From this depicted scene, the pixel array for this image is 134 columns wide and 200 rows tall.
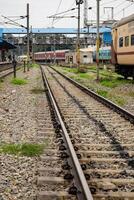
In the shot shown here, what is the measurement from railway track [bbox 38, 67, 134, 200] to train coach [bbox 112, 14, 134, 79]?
10.2 meters

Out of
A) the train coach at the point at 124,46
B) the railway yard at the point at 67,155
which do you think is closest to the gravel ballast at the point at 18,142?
the railway yard at the point at 67,155

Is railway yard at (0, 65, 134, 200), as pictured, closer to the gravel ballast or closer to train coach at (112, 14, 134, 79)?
the gravel ballast

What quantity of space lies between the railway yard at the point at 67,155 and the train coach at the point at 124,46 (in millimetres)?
10767

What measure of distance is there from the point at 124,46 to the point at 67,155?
61.0ft

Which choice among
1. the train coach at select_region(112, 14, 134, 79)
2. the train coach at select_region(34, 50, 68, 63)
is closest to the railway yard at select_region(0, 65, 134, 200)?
the train coach at select_region(112, 14, 134, 79)

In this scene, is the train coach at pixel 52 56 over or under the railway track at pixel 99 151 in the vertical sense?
over

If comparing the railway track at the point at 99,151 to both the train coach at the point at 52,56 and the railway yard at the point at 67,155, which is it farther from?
the train coach at the point at 52,56

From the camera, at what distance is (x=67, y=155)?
7.63 m

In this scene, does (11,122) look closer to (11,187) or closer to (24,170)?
(24,170)

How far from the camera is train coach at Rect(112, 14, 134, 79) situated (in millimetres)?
23895

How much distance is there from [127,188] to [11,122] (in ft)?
21.1

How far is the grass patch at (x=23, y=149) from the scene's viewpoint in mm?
8062

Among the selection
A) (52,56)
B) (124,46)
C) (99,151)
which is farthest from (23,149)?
(52,56)

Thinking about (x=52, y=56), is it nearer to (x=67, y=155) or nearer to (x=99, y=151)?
(x=99, y=151)
